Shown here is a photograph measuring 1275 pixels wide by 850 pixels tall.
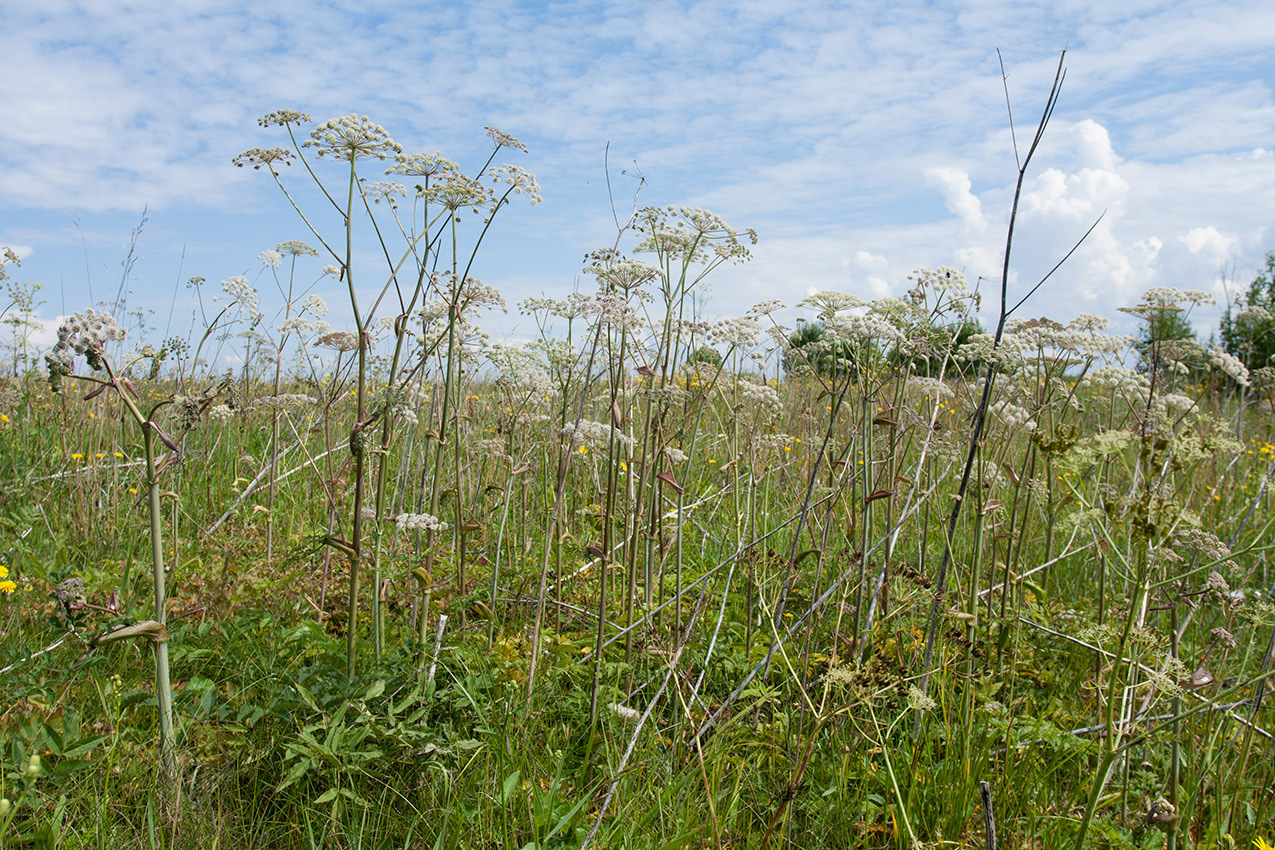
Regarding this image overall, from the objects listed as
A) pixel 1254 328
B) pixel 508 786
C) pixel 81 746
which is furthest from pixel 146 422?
pixel 1254 328

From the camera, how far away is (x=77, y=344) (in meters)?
1.89

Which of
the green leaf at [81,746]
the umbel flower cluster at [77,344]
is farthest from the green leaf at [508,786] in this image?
the umbel flower cluster at [77,344]

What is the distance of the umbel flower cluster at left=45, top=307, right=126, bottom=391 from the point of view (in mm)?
1872

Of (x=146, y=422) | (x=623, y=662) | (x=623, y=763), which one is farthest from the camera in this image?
(x=623, y=662)

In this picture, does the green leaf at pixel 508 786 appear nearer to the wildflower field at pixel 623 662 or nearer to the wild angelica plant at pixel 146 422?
the wildflower field at pixel 623 662

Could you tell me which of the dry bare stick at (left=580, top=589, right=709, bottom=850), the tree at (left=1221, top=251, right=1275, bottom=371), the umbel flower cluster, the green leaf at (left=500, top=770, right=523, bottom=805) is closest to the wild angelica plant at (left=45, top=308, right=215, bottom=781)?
the umbel flower cluster

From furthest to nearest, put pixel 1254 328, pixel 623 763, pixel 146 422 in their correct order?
pixel 1254 328 < pixel 623 763 < pixel 146 422

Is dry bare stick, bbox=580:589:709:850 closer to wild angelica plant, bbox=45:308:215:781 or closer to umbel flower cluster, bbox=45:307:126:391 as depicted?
wild angelica plant, bbox=45:308:215:781

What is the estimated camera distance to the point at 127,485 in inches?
181

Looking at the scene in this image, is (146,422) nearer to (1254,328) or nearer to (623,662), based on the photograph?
(623,662)

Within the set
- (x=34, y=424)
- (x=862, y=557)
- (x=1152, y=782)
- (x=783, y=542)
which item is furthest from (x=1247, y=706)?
(x=34, y=424)

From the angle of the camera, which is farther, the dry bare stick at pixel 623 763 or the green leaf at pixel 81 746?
the green leaf at pixel 81 746

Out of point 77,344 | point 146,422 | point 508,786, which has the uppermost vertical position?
point 77,344

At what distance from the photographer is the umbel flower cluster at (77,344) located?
1.87 metres
